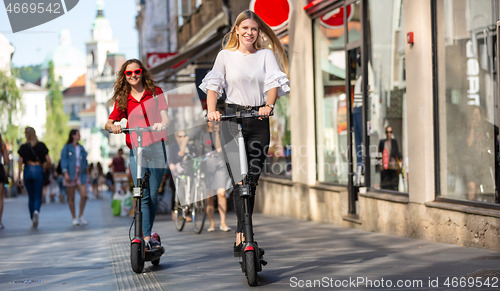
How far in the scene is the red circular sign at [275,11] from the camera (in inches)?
621

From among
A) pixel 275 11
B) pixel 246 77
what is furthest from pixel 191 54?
pixel 246 77

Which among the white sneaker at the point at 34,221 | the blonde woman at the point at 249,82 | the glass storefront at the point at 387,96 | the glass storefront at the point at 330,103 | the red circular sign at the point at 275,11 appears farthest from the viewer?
the red circular sign at the point at 275,11

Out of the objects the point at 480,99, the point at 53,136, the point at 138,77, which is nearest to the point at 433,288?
the point at 138,77

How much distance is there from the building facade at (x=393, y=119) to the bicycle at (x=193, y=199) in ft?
6.60

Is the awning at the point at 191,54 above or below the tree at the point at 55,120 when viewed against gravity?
below

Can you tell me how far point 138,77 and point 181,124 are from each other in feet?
104

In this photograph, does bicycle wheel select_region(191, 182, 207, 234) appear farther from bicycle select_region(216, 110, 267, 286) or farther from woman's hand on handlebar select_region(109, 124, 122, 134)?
bicycle select_region(216, 110, 267, 286)

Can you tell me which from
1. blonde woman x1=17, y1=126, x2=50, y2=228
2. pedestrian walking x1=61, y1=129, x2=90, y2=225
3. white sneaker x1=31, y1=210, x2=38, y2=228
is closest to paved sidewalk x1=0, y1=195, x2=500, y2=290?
white sneaker x1=31, y1=210, x2=38, y2=228

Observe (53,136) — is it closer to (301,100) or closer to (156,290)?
(301,100)

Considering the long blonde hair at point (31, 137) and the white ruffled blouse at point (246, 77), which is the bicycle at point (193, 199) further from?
the white ruffled blouse at point (246, 77)

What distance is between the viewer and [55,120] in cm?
13212

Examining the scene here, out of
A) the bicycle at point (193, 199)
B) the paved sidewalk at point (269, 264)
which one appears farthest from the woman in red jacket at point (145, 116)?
the bicycle at point (193, 199)

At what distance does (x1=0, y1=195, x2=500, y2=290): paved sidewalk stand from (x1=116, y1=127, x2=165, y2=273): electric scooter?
0.13 meters

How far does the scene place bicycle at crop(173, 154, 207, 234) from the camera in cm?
1272
